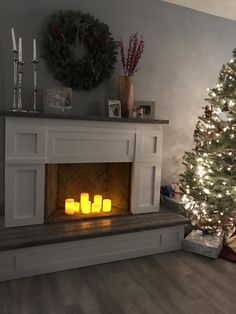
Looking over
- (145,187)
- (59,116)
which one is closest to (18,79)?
(59,116)

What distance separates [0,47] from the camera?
2.52 m

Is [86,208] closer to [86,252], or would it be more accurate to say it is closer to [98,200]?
[98,200]

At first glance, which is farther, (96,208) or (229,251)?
(96,208)

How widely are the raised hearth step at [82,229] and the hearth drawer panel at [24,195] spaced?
0.08 metres

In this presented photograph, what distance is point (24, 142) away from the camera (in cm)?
235

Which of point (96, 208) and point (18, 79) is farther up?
point (18, 79)

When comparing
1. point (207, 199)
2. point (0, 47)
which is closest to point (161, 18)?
point (0, 47)

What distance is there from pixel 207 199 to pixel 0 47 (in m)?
2.42

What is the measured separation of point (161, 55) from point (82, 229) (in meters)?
2.15

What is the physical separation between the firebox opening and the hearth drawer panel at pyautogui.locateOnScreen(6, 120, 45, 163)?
0.35 metres

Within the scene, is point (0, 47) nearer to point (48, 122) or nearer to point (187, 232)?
point (48, 122)

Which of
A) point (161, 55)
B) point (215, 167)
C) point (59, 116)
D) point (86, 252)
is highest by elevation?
point (161, 55)

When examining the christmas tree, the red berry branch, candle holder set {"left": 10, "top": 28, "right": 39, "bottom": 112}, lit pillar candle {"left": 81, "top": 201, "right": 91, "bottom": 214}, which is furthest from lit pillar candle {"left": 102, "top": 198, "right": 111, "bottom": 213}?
the red berry branch

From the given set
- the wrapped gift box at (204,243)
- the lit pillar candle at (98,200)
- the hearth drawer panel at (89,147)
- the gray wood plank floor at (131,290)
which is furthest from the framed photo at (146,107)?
the gray wood plank floor at (131,290)
